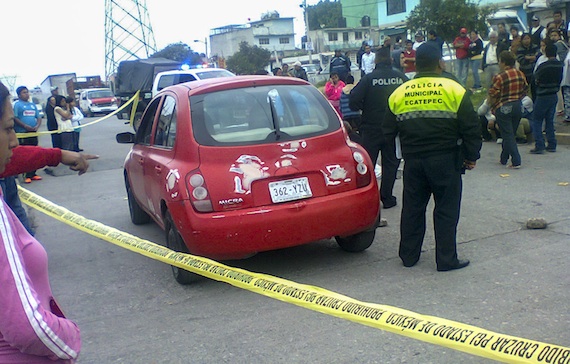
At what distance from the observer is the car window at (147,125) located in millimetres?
6995

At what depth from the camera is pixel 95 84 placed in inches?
2473

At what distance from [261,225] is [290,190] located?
0.39 m

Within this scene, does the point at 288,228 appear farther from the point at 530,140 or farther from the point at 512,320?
the point at 530,140

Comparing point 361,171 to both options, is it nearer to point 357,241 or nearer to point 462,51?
point 357,241

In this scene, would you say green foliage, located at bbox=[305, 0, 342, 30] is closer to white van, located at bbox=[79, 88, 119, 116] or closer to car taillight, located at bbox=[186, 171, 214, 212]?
white van, located at bbox=[79, 88, 119, 116]

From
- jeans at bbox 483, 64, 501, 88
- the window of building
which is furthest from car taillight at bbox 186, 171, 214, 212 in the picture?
the window of building

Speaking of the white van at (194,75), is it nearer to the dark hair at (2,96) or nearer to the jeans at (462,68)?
the jeans at (462,68)

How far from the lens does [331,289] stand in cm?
524

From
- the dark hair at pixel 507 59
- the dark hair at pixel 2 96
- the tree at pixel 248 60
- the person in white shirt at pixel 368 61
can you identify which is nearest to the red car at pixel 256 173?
the dark hair at pixel 2 96

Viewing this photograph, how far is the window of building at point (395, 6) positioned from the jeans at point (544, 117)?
138 ft

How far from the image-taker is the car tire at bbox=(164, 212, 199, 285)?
18.2ft

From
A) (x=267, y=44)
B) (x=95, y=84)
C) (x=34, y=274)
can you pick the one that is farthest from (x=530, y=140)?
(x=267, y=44)

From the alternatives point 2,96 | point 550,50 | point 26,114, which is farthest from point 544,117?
point 2,96

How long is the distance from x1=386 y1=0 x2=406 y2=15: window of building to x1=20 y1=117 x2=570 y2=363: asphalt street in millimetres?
45542
